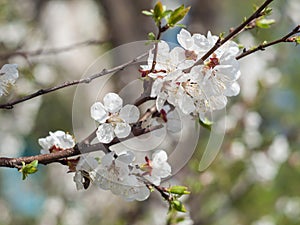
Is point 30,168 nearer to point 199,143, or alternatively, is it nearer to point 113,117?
point 113,117

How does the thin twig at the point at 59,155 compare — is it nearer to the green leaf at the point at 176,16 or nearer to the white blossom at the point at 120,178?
the white blossom at the point at 120,178

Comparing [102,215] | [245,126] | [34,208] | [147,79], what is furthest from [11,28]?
[147,79]

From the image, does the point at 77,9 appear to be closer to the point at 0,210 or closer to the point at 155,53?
the point at 0,210

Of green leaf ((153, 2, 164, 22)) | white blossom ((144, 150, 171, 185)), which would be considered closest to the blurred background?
white blossom ((144, 150, 171, 185))

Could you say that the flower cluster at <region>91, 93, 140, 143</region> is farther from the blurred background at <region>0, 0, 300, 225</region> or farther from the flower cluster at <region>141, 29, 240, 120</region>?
the blurred background at <region>0, 0, 300, 225</region>

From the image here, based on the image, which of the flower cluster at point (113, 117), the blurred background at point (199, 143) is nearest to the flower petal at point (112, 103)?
the flower cluster at point (113, 117)
